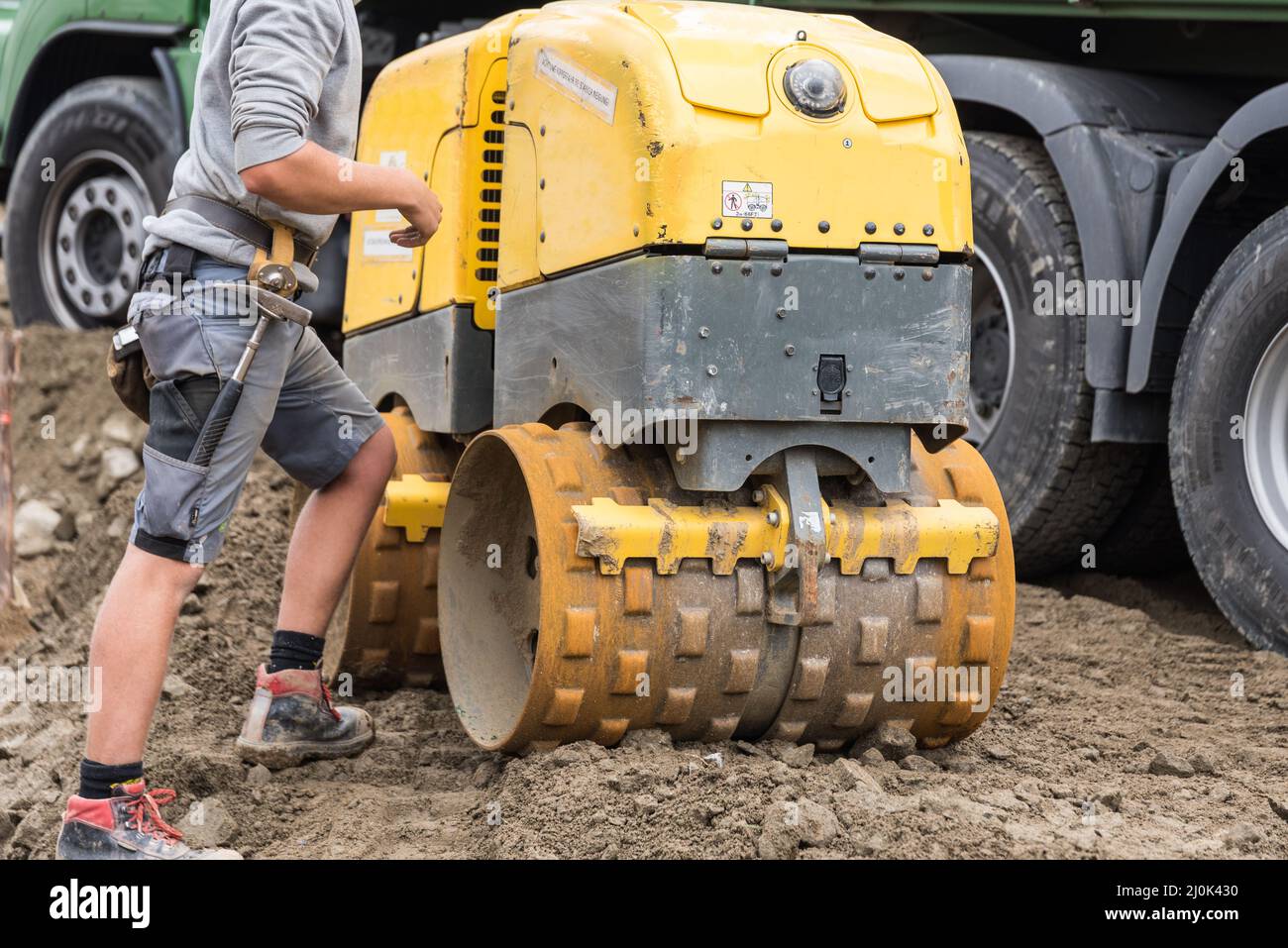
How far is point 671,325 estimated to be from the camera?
11.3 feet

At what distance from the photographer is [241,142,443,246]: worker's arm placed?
338 centimetres

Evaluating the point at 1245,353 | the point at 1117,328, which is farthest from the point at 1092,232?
the point at 1245,353

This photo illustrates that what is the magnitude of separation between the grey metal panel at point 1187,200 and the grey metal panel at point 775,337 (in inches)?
59.5

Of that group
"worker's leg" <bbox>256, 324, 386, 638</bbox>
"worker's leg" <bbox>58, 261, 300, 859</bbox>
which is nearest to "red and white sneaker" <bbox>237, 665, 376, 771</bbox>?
"worker's leg" <bbox>256, 324, 386, 638</bbox>

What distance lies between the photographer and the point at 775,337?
349 centimetres

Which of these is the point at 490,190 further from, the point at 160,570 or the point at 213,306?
the point at 160,570

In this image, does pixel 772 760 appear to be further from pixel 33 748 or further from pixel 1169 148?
pixel 1169 148

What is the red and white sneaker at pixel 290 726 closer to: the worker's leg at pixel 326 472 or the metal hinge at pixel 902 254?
the worker's leg at pixel 326 472

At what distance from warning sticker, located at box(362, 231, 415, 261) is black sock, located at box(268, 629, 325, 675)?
114cm

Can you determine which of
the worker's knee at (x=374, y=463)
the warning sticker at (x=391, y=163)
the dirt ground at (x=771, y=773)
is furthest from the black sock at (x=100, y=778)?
the warning sticker at (x=391, y=163)

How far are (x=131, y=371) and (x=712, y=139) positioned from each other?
1.33 meters

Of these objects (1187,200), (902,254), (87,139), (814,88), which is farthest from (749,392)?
(87,139)

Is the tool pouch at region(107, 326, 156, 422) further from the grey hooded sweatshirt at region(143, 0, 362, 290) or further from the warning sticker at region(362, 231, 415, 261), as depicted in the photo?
the warning sticker at region(362, 231, 415, 261)

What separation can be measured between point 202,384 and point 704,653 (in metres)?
1.16
